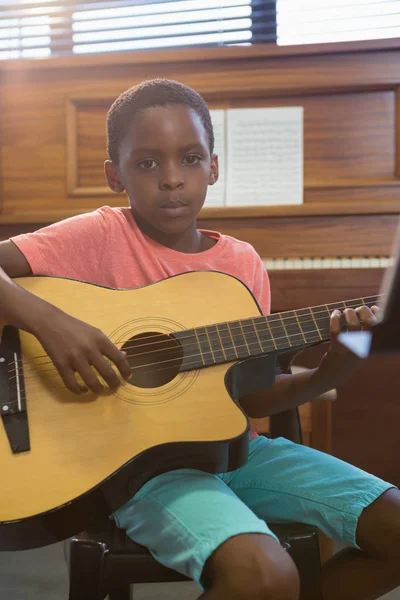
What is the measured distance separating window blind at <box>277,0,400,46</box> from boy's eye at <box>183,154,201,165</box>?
150cm

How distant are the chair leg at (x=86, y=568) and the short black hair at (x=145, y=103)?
83 cm

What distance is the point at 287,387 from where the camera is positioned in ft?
3.96

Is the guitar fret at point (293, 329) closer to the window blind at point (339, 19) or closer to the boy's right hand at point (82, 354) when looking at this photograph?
the boy's right hand at point (82, 354)

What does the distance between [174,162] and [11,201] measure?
4.31 feet

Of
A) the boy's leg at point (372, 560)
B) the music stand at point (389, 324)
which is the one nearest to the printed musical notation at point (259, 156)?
the boy's leg at point (372, 560)

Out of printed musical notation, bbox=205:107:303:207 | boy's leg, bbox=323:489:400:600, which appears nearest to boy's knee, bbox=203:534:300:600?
boy's leg, bbox=323:489:400:600

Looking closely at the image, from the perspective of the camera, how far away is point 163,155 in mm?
1253

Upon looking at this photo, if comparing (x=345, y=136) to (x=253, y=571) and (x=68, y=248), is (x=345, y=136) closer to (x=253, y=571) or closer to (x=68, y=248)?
(x=68, y=248)

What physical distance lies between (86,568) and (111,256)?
0.59 metres

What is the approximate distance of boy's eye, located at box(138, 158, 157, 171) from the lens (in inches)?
49.9

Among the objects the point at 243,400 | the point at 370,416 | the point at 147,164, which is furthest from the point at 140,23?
the point at 243,400

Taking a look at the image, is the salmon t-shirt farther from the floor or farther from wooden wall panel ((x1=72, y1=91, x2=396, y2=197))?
wooden wall panel ((x1=72, y1=91, x2=396, y2=197))

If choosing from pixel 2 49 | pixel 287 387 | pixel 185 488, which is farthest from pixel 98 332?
pixel 2 49

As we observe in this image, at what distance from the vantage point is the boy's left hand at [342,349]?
3.46ft
